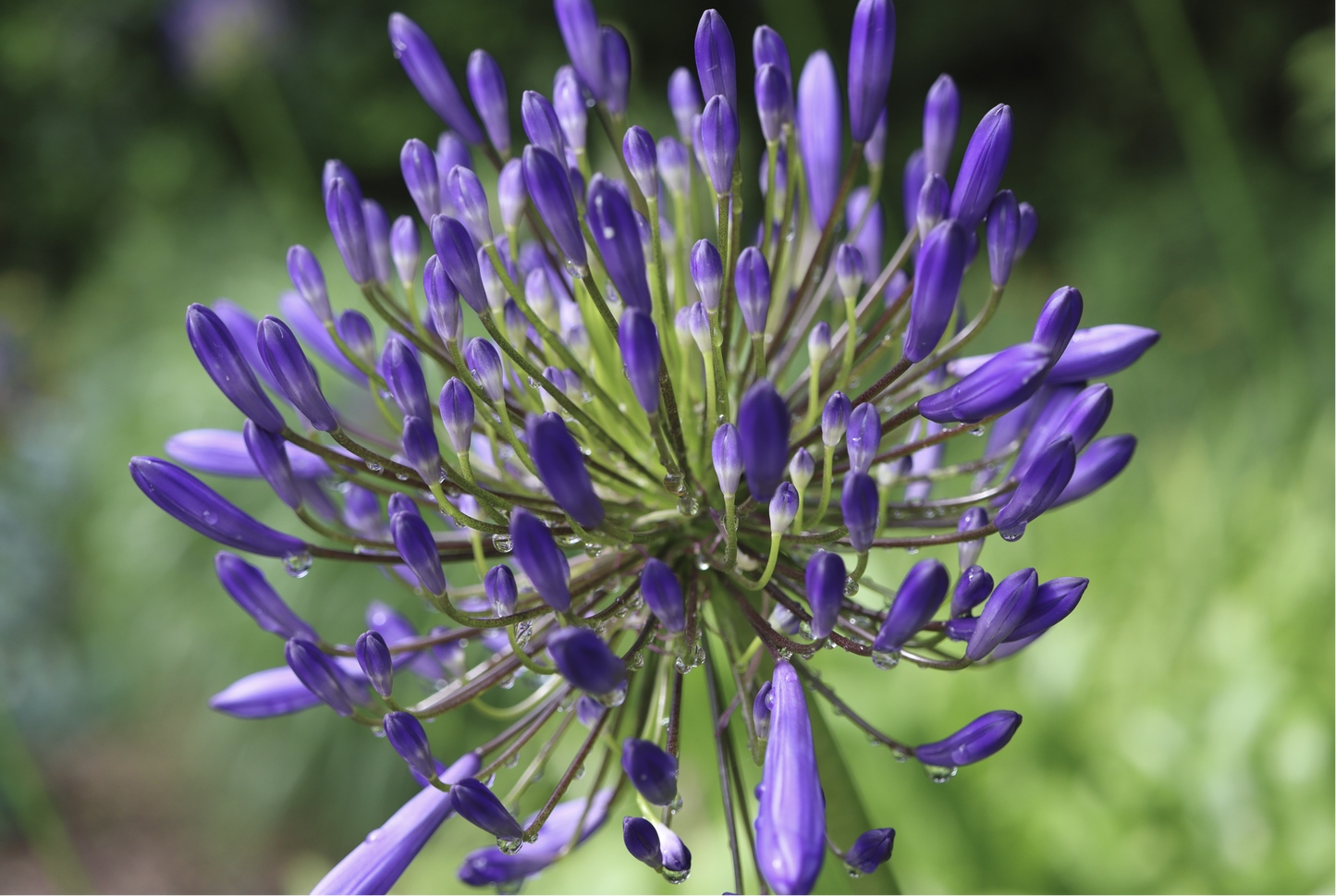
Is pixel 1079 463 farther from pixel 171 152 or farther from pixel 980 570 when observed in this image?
pixel 171 152

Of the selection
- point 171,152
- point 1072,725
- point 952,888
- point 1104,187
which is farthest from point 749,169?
point 171,152

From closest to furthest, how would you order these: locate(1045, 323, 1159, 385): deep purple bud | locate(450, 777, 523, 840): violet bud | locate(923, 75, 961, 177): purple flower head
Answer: locate(450, 777, 523, 840): violet bud
locate(1045, 323, 1159, 385): deep purple bud
locate(923, 75, 961, 177): purple flower head

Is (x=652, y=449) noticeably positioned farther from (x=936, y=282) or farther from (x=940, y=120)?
(x=940, y=120)

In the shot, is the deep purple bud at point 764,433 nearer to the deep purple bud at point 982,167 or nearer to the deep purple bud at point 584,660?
the deep purple bud at point 584,660

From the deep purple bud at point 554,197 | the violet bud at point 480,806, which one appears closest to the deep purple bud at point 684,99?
the deep purple bud at point 554,197

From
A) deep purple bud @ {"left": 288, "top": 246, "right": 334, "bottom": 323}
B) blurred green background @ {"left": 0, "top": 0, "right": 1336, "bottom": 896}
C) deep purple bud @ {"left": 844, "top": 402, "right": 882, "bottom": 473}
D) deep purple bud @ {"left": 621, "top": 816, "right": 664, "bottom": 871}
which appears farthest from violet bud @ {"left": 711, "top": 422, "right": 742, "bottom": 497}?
blurred green background @ {"left": 0, "top": 0, "right": 1336, "bottom": 896}

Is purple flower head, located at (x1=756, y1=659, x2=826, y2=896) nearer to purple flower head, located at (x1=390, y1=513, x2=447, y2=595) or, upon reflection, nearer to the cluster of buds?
the cluster of buds
